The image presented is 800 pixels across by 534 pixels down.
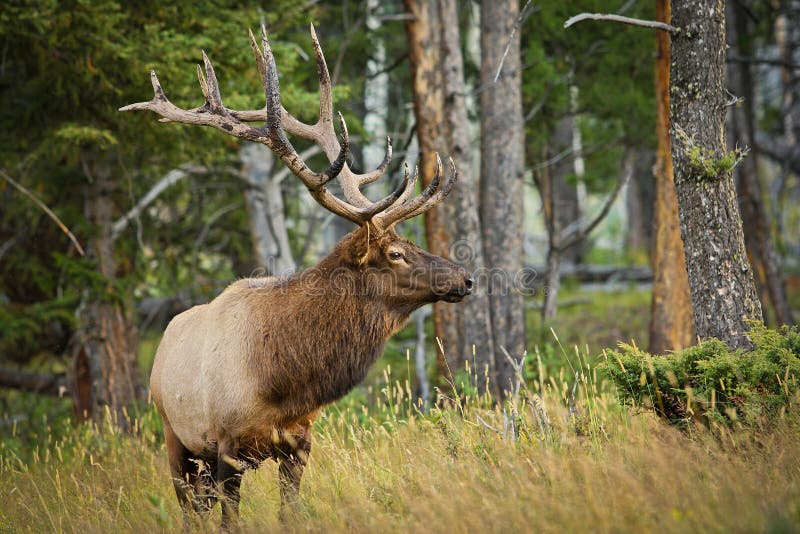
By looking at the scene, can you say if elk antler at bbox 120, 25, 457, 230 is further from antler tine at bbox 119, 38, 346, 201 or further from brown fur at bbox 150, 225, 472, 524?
brown fur at bbox 150, 225, 472, 524

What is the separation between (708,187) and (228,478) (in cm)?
374

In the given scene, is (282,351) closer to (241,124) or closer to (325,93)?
(241,124)

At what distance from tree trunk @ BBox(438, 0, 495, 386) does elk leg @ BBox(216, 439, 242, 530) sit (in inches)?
131

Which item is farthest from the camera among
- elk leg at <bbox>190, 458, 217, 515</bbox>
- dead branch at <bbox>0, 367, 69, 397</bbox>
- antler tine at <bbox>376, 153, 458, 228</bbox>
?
dead branch at <bbox>0, 367, 69, 397</bbox>

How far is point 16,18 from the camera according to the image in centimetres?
670

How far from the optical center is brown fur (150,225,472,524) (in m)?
4.92

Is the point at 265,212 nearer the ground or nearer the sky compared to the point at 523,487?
nearer the sky

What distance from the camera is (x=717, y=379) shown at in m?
4.35

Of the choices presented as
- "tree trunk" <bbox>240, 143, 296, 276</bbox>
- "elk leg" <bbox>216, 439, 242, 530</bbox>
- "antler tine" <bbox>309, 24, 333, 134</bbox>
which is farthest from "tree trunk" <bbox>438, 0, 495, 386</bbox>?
"elk leg" <bbox>216, 439, 242, 530</bbox>

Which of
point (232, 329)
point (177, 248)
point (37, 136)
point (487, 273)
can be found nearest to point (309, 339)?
point (232, 329)

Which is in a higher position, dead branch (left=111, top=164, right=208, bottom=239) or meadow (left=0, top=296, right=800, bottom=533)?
dead branch (left=111, top=164, right=208, bottom=239)

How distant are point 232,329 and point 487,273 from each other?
3705 mm

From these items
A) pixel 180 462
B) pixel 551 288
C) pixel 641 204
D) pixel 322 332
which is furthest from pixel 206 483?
pixel 641 204

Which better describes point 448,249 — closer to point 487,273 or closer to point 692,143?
point 487,273
